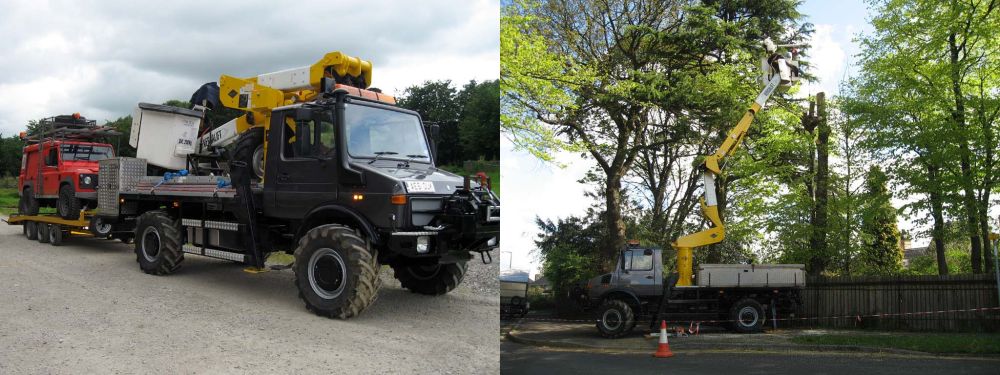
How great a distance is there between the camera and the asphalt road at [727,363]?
171 centimetres

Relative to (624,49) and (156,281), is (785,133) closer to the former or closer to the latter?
(624,49)

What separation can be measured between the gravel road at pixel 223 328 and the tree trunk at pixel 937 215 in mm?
2938

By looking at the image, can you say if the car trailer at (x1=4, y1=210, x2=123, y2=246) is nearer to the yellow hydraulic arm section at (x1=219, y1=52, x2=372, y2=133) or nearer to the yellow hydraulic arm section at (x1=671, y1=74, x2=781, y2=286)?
the yellow hydraulic arm section at (x1=219, y1=52, x2=372, y2=133)


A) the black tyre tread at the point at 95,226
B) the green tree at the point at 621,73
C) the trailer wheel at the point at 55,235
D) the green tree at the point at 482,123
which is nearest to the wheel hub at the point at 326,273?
the green tree at the point at 482,123

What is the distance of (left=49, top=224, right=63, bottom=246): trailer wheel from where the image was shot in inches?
392

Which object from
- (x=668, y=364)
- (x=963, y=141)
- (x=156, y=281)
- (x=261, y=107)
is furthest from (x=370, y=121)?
(x=963, y=141)

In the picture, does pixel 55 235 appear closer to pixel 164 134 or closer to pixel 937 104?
pixel 164 134

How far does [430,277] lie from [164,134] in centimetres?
419

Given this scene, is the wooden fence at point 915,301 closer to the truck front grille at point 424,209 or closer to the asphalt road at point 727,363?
the asphalt road at point 727,363

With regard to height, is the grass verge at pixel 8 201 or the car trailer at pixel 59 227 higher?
the grass verge at pixel 8 201

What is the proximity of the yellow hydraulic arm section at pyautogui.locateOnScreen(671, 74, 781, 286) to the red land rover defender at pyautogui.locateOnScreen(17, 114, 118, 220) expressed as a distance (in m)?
10.1

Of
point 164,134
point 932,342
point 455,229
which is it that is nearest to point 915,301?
point 932,342

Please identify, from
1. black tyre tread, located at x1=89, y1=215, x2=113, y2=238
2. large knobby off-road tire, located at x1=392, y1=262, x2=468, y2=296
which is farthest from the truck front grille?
black tyre tread, located at x1=89, y1=215, x2=113, y2=238

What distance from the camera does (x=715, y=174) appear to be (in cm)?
192
